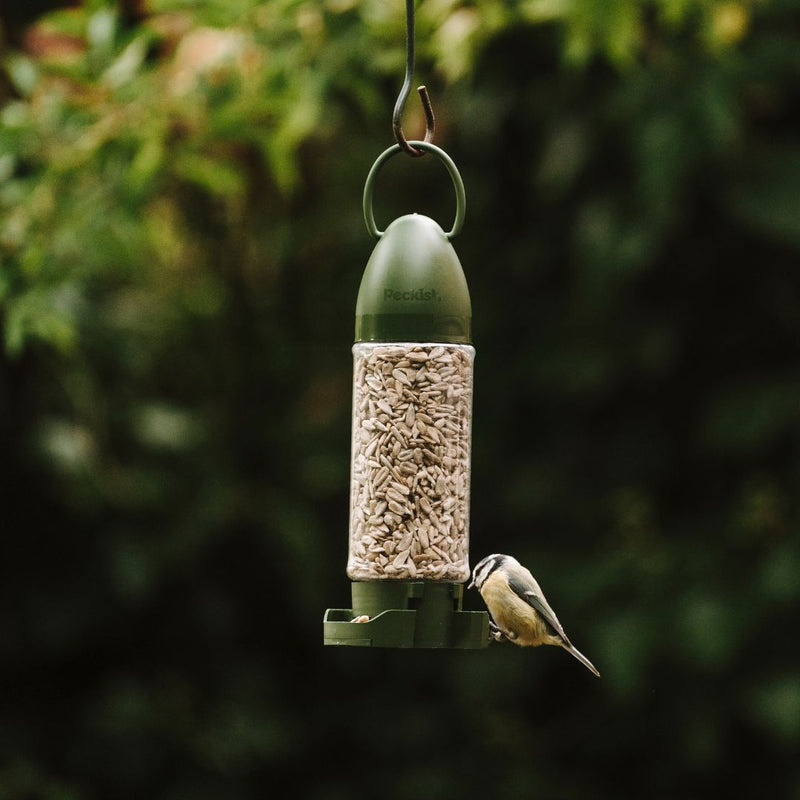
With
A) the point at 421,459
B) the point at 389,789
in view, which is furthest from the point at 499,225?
the point at 421,459

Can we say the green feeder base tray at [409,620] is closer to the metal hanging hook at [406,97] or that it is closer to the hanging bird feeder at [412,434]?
the hanging bird feeder at [412,434]

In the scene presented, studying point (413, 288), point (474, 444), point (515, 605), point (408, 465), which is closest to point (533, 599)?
point (515, 605)

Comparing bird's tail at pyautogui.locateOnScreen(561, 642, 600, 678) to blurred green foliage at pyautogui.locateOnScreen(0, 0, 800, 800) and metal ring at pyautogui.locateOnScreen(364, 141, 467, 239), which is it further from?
blurred green foliage at pyautogui.locateOnScreen(0, 0, 800, 800)

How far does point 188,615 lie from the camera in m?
5.92

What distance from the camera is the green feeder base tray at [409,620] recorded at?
8.19 feet

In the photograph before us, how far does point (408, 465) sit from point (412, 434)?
62mm

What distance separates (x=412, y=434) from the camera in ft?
8.68

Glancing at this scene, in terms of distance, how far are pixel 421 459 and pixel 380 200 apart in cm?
340

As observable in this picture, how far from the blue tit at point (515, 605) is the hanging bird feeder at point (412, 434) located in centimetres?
6

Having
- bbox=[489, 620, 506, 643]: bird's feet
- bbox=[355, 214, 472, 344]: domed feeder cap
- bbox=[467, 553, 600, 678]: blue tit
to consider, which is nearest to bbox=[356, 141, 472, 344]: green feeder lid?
bbox=[355, 214, 472, 344]: domed feeder cap

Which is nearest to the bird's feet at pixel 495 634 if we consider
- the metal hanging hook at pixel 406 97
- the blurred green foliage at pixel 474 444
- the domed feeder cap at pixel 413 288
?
the domed feeder cap at pixel 413 288

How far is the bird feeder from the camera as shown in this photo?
2590 millimetres

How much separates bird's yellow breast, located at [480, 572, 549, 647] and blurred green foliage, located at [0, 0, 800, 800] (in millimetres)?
1965

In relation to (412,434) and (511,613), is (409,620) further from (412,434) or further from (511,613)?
(412,434)
